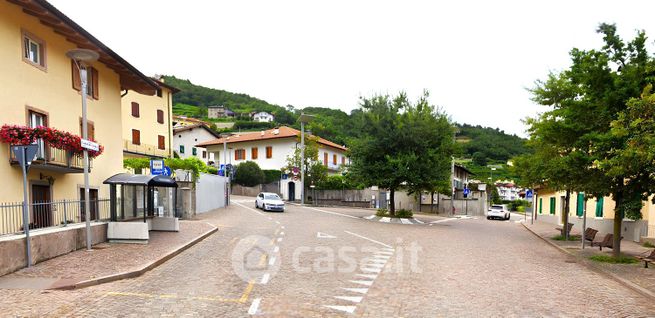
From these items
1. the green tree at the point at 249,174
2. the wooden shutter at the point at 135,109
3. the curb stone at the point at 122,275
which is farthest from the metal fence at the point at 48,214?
the green tree at the point at 249,174

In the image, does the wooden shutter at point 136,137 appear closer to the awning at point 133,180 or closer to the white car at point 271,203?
the white car at point 271,203

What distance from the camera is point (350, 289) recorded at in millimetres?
9352

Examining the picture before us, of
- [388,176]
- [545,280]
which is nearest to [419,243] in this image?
[545,280]

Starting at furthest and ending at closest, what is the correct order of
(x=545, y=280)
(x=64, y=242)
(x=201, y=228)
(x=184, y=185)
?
(x=184, y=185) → (x=201, y=228) → (x=64, y=242) → (x=545, y=280)

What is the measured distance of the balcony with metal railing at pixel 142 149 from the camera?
41.3m

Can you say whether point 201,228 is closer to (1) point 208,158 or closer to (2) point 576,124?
(2) point 576,124

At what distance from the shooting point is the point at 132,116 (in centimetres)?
4266

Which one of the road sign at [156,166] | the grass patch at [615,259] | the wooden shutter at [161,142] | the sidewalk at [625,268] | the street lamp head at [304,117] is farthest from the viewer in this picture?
the wooden shutter at [161,142]

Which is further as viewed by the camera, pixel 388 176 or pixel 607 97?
pixel 388 176

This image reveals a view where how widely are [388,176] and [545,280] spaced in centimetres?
1892

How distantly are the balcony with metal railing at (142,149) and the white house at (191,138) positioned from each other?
21419 millimetres

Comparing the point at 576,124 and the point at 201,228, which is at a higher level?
the point at 576,124

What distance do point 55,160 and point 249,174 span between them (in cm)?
4101

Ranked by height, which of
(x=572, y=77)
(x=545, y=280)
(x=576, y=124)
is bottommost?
(x=545, y=280)
